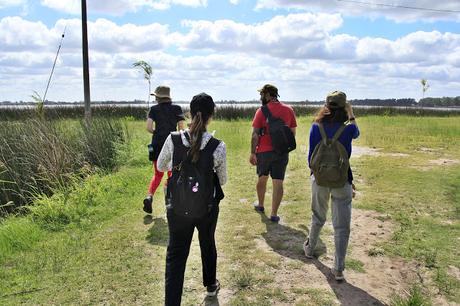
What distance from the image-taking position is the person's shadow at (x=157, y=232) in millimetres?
5008

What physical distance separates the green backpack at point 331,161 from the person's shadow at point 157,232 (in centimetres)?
199

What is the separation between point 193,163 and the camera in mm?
3062

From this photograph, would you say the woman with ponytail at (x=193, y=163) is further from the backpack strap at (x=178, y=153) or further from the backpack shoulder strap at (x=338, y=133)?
the backpack shoulder strap at (x=338, y=133)

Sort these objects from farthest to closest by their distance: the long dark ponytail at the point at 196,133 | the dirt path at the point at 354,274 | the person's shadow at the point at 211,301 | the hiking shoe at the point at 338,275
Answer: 1. the hiking shoe at the point at 338,275
2. the dirt path at the point at 354,274
3. the person's shadow at the point at 211,301
4. the long dark ponytail at the point at 196,133

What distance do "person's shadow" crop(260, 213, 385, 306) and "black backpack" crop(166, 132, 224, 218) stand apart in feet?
4.80

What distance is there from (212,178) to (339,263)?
5.07 ft

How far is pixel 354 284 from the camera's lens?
392 centimetres

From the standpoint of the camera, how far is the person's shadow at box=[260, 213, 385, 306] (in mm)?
3652

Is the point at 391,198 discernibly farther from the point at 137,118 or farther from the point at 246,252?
the point at 137,118

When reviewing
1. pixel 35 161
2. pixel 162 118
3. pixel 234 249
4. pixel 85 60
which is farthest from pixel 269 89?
pixel 85 60

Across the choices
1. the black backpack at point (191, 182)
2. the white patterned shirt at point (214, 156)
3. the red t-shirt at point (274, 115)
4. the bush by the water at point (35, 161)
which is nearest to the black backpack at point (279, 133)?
the red t-shirt at point (274, 115)

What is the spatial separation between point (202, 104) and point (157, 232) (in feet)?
8.56

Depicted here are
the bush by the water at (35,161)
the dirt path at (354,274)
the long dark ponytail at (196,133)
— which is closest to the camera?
the long dark ponytail at (196,133)

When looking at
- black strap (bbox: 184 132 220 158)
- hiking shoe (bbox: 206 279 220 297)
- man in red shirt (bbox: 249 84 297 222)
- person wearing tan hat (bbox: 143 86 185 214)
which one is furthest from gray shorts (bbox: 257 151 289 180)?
black strap (bbox: 184 132 220 158)
